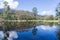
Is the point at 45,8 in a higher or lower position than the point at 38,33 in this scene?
higher

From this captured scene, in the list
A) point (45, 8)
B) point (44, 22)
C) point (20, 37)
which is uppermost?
point (45, 8)

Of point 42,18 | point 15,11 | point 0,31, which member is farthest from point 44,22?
point 0,31

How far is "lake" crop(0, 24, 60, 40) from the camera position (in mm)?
2876

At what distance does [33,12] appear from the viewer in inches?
115

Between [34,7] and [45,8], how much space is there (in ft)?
0.54

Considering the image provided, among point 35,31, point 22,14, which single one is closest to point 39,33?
point 35,31

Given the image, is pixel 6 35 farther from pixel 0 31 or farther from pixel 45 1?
pixel 45 1

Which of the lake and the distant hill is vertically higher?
the distant hill

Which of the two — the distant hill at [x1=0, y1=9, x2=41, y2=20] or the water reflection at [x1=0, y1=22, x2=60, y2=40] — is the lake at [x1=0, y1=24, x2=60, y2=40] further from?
the distant hill at [x1=0, y1=9, x2=41, y2=20]

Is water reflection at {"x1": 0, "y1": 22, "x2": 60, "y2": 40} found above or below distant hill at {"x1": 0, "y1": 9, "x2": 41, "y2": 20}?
below

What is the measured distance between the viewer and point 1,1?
292 cm

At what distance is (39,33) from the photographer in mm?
2877

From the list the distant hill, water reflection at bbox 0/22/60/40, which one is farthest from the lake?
the distant hill

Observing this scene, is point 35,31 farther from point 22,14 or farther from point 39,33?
point 22,14
